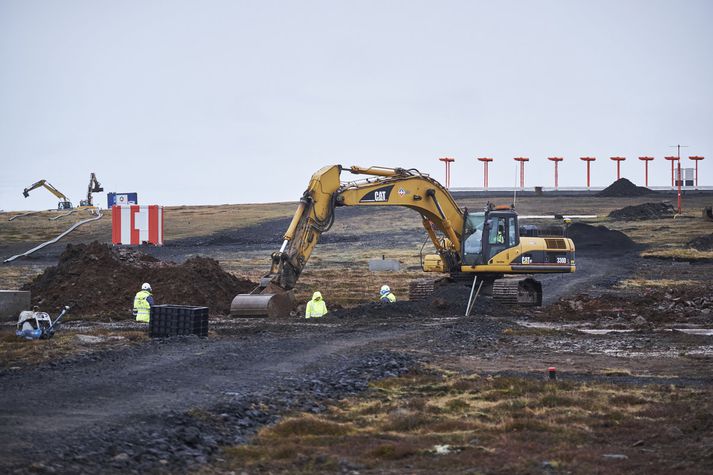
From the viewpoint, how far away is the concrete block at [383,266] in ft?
186

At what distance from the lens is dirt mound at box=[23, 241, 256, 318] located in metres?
36.2

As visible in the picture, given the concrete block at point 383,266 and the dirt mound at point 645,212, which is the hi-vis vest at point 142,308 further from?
the dirt mound at point 645,212

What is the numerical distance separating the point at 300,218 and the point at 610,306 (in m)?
11.8

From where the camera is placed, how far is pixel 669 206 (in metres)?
83.5

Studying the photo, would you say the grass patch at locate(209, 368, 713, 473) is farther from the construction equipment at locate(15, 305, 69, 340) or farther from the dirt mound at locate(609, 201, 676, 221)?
the dirt mound at locate(609, 201, 676, 221)

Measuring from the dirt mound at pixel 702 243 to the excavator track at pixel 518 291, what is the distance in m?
Answer: 29.2

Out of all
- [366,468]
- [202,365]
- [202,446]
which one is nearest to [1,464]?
[202,446]

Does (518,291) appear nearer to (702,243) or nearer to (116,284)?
(116,284)

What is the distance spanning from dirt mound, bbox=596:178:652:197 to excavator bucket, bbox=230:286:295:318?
7156 cm

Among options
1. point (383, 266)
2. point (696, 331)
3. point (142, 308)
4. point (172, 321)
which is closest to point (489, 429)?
point (172, 321)

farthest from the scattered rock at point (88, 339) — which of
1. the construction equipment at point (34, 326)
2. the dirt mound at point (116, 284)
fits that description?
the dirt mound at point (116, 284)

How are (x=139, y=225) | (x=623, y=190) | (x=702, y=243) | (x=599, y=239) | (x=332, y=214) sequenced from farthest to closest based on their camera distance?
(x=623, y=190) → (x=139, y=225) → (x=599, y=239) → (x=702, y=243) → (x=332, y=214)

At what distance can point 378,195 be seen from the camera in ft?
113

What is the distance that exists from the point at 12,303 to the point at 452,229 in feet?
45.9
